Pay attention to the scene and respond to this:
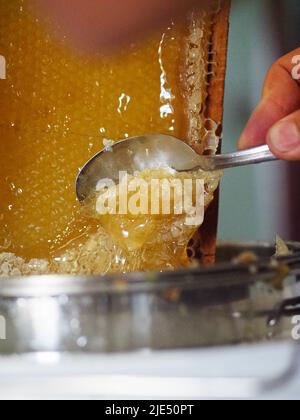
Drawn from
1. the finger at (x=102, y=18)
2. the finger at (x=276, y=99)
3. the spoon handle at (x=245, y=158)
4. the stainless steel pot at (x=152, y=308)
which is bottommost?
the stainless steel pot at (x=152, y=308)

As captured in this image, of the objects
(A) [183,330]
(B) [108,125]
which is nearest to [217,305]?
(A) [183,330]

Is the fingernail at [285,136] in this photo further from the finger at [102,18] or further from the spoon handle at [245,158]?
the finger at [102,18]

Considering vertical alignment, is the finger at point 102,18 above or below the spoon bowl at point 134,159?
above

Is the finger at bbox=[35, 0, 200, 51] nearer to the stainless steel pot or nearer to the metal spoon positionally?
the metal spoon

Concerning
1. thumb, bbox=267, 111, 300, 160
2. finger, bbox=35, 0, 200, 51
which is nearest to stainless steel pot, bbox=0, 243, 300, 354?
thumb, bbox=267, 111, 300, 160

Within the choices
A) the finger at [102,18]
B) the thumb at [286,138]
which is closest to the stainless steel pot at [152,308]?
the thumb at [286,138]

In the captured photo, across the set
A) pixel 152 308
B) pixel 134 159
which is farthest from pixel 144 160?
pixel 152 308
